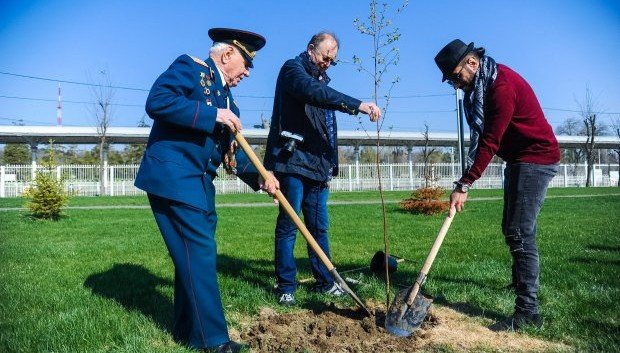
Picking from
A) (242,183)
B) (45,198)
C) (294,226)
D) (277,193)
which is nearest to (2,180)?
(242,183)

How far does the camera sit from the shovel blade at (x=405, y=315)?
361cm

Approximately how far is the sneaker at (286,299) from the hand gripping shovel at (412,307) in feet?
3.26

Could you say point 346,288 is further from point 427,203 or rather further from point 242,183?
point 242,183

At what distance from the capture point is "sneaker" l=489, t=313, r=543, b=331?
144 inches

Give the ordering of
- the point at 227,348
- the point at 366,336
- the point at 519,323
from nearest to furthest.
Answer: the point at 227,348 < the point at 366,336 < the point at 519,323

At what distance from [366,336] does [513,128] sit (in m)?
1.84

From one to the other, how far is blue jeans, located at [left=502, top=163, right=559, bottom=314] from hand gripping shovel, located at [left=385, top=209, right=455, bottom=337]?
1.70ft

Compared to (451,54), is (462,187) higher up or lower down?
lower down

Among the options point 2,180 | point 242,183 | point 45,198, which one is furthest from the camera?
point 242,183

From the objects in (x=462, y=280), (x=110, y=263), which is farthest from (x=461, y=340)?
(x=110, y=263)

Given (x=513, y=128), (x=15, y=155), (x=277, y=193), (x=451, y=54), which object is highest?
(x=15, y=155)

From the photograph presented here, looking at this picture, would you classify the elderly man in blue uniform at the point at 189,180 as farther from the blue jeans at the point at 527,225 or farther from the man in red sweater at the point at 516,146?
the blue jeans at the point at 527,225

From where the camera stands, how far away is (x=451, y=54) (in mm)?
3688

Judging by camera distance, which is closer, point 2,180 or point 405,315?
point 405,315
